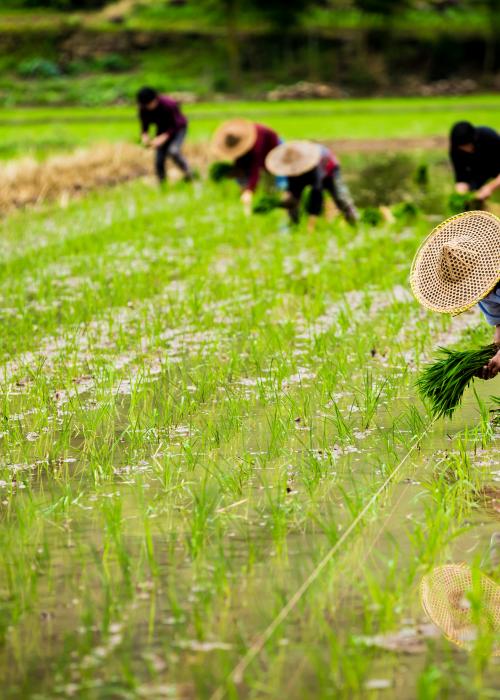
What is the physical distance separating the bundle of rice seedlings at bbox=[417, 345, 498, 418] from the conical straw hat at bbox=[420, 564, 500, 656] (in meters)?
1.57

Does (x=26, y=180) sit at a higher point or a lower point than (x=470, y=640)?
lower

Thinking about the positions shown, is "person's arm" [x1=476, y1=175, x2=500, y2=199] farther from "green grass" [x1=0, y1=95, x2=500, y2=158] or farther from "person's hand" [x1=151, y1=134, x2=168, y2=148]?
"green grass" [x1=0, y1=95, x2=500, y2=158]

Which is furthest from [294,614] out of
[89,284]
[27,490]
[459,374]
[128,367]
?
[89,284]

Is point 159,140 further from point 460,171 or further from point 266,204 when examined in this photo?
point 460,171

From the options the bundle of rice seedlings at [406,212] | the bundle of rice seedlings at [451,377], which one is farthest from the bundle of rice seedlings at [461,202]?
the bundle of rice seedlings at [451,377]

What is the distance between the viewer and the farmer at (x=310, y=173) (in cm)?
1041

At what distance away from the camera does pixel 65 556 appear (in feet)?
12.7

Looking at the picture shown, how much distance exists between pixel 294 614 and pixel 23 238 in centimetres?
945

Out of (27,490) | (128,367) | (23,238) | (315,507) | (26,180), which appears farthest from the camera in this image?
(26,180)

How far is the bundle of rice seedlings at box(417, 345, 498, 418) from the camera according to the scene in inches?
201

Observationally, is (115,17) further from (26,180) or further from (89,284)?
(89,284)

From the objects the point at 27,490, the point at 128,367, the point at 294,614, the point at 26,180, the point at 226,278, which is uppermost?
the point at 294,614

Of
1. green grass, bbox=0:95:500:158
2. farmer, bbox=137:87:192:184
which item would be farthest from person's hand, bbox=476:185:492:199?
green grass, bbox=0:95:500:158

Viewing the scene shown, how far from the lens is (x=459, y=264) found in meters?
4.65
